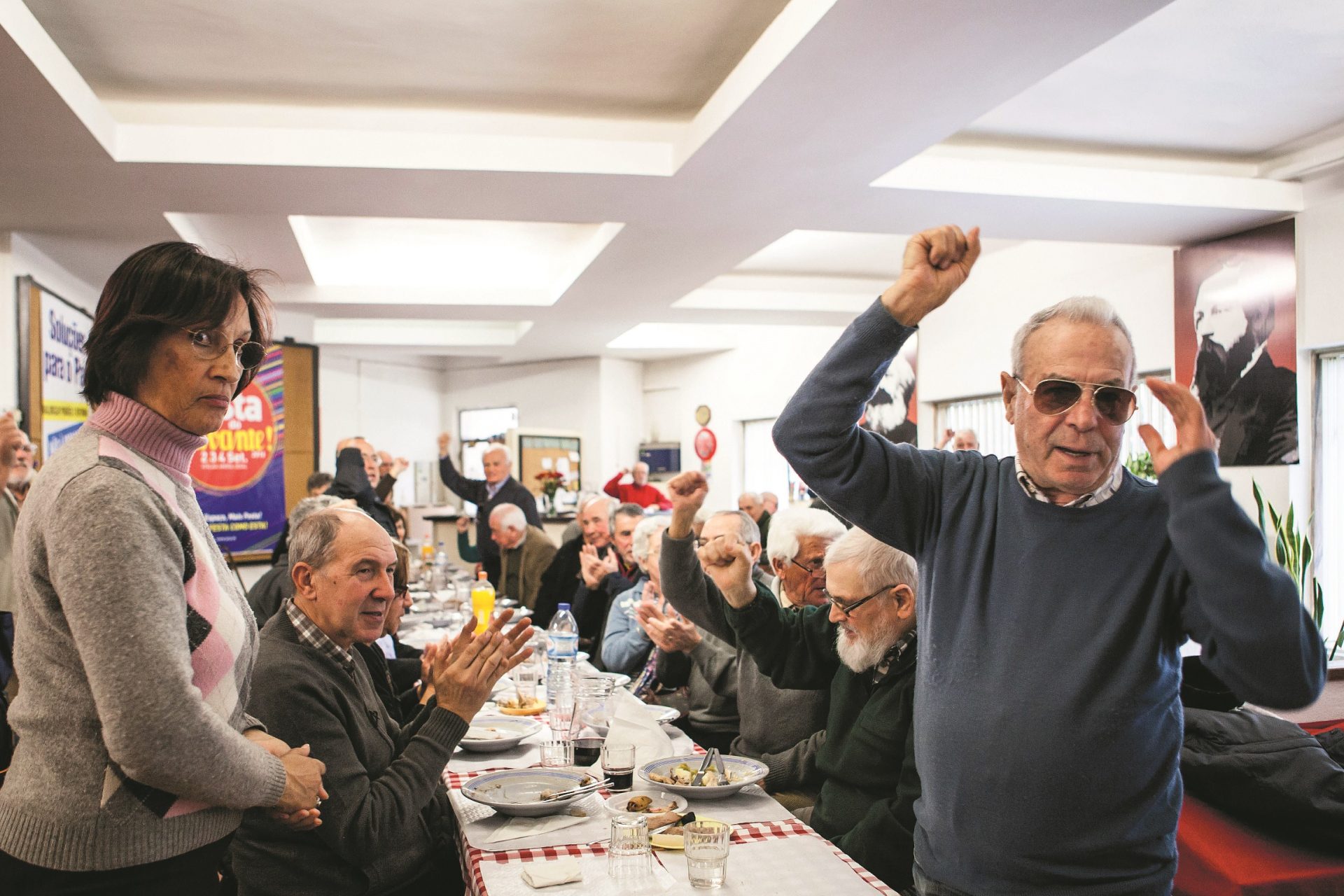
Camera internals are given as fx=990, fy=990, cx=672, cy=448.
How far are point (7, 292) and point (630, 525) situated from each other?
4030 millimetres

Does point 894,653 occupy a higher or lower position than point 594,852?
higher

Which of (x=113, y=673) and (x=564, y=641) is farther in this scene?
(x=564, y=641)

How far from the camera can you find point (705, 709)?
10.6ft

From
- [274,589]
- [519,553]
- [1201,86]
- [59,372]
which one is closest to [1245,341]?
[1201,86]

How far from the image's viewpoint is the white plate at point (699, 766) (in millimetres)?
2135

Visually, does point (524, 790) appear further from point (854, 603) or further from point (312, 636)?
point (854, 603)

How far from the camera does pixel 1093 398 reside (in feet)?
4.68

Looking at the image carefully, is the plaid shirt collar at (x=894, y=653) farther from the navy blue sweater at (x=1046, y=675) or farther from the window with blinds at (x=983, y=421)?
the window with blinds at (x=983, y=421)

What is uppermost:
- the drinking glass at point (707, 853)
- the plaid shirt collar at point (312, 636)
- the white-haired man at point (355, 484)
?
the white-haired man at point (355, 484)

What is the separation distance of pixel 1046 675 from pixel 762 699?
149 centimetres

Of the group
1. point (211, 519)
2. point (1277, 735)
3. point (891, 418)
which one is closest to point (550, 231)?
point (891, 418)

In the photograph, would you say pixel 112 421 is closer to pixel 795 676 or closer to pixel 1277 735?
pixel 795 676

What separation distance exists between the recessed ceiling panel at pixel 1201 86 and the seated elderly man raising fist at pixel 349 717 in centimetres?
367

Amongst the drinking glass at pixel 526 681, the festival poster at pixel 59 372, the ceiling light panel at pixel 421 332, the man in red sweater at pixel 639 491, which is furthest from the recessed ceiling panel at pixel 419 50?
the ceiling light panel at pixel 421 332
